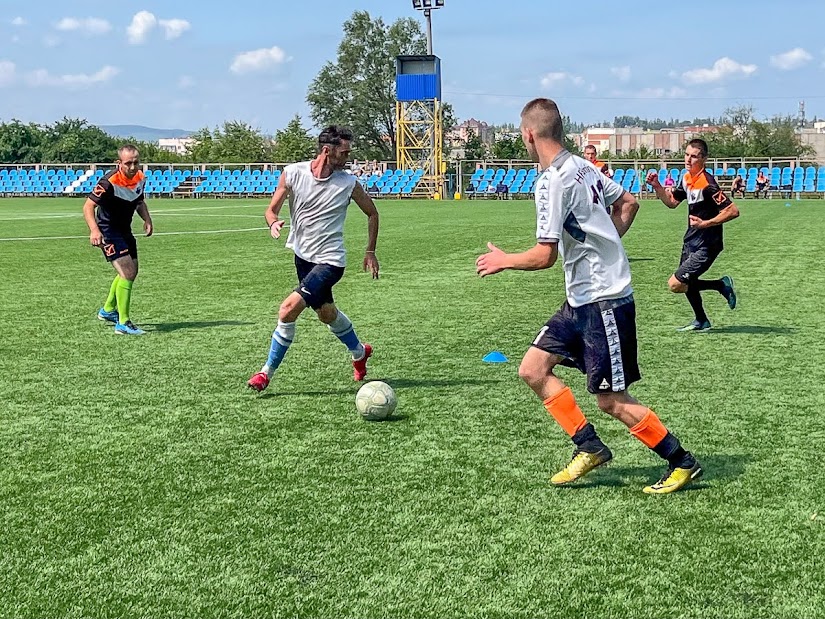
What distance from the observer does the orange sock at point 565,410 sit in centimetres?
510

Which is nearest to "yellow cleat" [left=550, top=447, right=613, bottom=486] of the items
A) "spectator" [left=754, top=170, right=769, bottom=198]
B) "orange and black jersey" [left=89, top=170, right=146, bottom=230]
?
"orange and black jersey" [left=89, top=170, right=146, bottom=230]

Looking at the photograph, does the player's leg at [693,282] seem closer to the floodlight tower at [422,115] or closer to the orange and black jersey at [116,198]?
the orange and black jersey at [116,198]

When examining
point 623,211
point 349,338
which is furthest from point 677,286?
point 623,211

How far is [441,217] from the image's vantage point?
3191 centimetres

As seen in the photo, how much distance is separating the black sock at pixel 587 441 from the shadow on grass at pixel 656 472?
0.20m

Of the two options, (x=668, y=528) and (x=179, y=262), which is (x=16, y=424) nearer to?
(x=668, y=528)

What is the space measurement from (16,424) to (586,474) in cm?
379

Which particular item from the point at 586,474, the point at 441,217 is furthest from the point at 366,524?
the point at 441,217

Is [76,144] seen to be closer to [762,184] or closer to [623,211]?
[762,184]

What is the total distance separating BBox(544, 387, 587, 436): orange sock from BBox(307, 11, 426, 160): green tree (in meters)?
82.0

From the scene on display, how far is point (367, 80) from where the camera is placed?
86.4 meters

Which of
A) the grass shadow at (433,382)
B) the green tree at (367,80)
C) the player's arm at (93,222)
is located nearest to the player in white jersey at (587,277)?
the grass shadow at (433,382)

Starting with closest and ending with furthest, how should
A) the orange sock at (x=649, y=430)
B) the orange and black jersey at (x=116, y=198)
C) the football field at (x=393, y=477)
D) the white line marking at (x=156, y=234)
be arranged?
the football field at (x=393, y=477) < the orange sock at (x=649, y=430) < the orange and black jersey at (x=116, y=198) < the white line marking at (x=156, y=234)

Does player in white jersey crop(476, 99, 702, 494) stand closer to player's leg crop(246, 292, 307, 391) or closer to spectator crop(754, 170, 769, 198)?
player's leg crop(246, 292, 307, 391)
